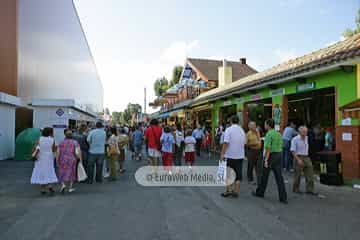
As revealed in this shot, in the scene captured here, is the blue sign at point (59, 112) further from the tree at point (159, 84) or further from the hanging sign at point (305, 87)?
the tree at point (159, 84)

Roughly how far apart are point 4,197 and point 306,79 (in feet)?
31.9

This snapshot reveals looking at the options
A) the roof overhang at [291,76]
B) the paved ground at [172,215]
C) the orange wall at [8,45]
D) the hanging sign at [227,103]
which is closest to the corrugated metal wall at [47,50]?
the orange wall at [8,45]

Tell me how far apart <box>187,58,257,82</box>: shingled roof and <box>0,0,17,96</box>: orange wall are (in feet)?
60.3

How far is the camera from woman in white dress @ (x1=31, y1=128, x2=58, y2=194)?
292 inches

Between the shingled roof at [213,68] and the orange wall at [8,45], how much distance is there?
724 inches

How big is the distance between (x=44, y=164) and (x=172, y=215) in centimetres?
355

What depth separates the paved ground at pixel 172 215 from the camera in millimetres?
4801

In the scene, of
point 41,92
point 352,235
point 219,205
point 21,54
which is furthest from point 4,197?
point 41,92

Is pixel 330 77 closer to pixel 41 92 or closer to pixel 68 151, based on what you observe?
pixel 68 151

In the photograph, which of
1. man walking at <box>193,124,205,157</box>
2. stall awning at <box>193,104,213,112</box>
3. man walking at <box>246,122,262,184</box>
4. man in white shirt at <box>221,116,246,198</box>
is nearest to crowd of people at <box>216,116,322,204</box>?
man in white shirt at <box>221,116,246,198</box>

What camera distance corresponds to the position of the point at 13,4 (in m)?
17.4

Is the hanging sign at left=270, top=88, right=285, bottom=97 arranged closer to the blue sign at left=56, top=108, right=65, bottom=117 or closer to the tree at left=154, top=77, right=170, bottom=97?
the blue sign at left=56, top=108, right=65, bottom=117

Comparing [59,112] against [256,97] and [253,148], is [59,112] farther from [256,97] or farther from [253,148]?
[253,148]

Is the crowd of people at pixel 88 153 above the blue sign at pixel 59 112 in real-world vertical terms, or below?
below
